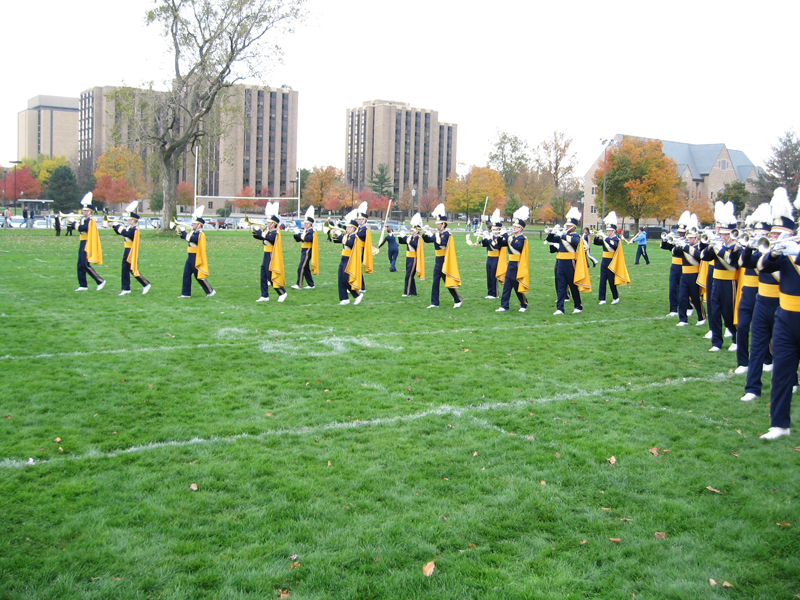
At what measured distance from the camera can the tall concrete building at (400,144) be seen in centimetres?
13788

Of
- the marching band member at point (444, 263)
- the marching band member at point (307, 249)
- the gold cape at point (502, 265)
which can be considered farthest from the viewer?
the marching band member at point (307, 249)

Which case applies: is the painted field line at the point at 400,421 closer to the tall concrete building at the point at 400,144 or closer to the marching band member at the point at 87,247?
the marching band member at the point at 87,247

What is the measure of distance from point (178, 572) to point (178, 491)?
3.58 ft

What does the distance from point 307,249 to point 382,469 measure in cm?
1171

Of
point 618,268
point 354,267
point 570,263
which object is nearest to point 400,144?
point 618,268

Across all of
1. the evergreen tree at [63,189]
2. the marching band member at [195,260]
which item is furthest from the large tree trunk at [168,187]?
the evergreen tree at [63,189]

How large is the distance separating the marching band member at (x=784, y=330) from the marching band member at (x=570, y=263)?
294 inches

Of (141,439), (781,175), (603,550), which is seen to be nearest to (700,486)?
(603,550)

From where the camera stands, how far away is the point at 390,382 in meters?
7.74

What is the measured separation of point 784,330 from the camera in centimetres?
589

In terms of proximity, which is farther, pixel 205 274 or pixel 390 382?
pixel 205 274

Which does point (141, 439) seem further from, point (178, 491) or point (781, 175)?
point (781, 175)

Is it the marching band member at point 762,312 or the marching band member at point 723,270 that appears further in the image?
the marching band member at point 723,270

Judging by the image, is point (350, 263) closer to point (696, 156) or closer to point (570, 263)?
point (570, 263)
